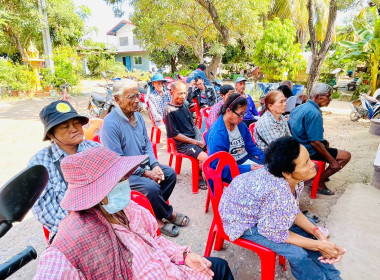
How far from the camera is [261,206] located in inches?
65.7

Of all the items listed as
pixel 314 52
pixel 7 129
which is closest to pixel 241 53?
pixel 314 52

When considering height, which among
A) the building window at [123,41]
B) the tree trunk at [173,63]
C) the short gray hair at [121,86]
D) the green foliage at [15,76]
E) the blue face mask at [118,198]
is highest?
the building window at [123,41]

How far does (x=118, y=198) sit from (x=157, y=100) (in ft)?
12.9

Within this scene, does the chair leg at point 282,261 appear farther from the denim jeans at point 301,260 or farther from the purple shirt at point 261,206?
the purple shirt at point 261,206

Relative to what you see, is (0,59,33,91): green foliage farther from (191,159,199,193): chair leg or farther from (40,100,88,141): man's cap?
(40,100,88,141): man's cap

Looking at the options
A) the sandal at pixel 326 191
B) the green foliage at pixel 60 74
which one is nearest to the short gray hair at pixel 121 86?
the sandal at pixel 326 191

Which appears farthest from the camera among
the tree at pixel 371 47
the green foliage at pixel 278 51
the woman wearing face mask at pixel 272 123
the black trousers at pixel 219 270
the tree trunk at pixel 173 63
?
the tree trunk at pixel 173 63

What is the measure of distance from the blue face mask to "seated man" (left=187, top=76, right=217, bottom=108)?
5002mm

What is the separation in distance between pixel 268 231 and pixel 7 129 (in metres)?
7.87

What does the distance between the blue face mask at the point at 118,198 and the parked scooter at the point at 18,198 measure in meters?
0.48

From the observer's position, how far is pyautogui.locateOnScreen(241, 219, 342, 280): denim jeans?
1.61 m

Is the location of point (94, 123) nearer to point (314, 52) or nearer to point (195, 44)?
point (314, 52)

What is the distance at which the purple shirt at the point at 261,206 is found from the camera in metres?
1.62

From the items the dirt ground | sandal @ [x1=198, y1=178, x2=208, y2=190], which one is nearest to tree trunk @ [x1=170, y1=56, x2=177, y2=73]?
the dirt ground
